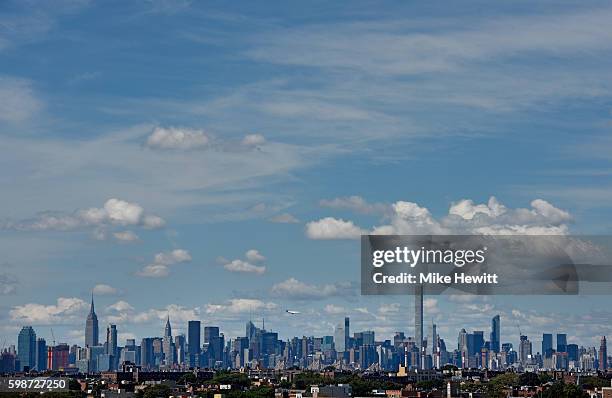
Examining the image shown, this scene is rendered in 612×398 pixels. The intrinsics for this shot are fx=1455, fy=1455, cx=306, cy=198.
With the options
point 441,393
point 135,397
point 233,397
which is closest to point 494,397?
point 441,393

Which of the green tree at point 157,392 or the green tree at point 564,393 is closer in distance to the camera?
the green tree at point 564,393

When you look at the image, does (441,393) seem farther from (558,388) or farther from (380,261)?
(380,261)

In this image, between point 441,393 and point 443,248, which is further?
point 441,393

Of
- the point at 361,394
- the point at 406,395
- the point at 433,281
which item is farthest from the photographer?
the point at 361,394

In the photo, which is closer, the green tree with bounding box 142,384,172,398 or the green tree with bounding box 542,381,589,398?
the green tree with bounding box 542,381,589,398

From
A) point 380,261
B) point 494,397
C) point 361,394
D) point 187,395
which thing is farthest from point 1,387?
point 380,261

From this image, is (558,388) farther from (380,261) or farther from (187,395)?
(380,261)

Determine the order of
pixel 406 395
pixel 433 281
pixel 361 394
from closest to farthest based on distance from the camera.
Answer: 1. pixel 433 281
2. pixel 406 395
3. pixel 361 394

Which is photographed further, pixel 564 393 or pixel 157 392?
pixel 157 392

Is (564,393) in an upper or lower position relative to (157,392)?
upper
